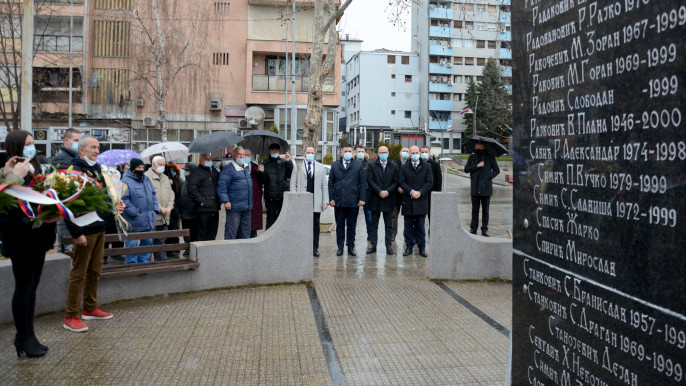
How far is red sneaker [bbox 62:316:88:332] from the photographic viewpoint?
6.02 metres

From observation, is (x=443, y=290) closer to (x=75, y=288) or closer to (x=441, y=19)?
(x=75, y=288)

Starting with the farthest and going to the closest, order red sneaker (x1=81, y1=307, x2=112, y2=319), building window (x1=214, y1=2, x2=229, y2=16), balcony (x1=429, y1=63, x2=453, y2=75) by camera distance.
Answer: balcony (x1=429, y1=63, x2=453, y2=75)
building window (x1=214, y1=2, x2=229, y2=16)
red sneaker (x1=81, y1=307, x2=112, y2=319)

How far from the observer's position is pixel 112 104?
36969 mm

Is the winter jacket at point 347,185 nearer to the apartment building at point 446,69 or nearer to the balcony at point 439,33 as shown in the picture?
the apartment building at point 446,69

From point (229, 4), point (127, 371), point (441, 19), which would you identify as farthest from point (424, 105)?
point (127, 371)

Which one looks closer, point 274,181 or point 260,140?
point 274,181

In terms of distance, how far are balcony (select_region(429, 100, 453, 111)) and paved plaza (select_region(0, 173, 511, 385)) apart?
240 feet

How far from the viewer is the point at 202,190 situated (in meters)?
9.75

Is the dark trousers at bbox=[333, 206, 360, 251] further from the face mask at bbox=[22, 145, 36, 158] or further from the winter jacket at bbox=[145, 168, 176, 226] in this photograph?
the face mask at bbox=[22, 145, 36, 158]

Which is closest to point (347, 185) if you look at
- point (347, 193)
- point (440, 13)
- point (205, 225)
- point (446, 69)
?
point (347, 193)

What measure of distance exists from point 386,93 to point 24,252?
259 ft

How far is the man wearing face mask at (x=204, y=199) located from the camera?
9656 mm

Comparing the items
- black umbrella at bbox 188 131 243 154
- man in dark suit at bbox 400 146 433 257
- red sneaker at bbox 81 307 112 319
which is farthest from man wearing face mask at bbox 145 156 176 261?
man in dark suit at bbox 400 146 433 257

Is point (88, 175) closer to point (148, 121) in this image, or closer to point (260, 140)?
point (260, 140)
